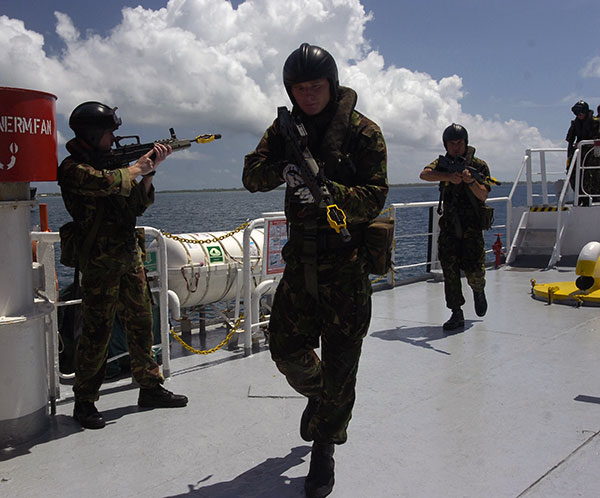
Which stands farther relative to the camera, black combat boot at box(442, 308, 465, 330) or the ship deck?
black combat boot at box(442, 308, 465, 330)

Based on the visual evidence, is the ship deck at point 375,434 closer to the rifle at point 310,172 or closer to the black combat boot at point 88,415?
the black combat boot at point 88,415

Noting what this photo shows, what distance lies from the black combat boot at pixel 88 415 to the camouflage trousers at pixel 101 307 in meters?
0.04

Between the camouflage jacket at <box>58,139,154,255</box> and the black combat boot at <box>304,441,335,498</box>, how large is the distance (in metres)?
1.79

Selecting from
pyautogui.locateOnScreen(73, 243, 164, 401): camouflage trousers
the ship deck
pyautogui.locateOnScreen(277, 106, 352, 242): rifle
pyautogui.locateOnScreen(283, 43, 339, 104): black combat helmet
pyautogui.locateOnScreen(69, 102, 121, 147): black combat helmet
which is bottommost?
the ship deck

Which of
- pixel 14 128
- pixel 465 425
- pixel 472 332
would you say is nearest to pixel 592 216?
pixel 472 332

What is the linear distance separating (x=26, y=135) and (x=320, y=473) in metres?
2.25

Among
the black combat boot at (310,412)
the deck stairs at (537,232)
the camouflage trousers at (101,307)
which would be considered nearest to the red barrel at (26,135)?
the camouflage trousers at (101,307)

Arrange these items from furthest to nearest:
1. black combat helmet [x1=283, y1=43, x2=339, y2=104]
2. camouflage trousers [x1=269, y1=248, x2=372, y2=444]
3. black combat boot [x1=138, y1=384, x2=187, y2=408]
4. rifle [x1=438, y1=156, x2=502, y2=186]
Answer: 1. rifle [x1=438, y1=156, x2=502, y2=186]
2. black combat boot [x1=138, y1=384, x2=187, y2=408]
3. camouflage trousers [x1=269, y1=248, x2=372, y2=444]
4. black combat helmet [x1=283, y1=43, x2=339, y2=104]

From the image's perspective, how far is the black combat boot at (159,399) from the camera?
396cm

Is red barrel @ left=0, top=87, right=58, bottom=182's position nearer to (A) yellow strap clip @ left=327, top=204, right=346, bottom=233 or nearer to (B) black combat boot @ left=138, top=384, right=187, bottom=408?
(B) black combat boot @ left=138, top=384, right=187, bottom=408

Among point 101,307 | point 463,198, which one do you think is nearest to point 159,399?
point 101,307

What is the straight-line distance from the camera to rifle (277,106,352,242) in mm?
2594

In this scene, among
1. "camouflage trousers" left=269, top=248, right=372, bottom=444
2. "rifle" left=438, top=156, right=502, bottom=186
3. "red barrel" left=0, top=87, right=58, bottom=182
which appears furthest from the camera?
"rifle" left=438, top=156, right=502, bottom=186

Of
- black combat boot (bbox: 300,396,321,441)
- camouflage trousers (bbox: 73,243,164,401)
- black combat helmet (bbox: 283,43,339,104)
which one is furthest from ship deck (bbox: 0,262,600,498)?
black combat helmet (bbox: 283,43,339,104)
